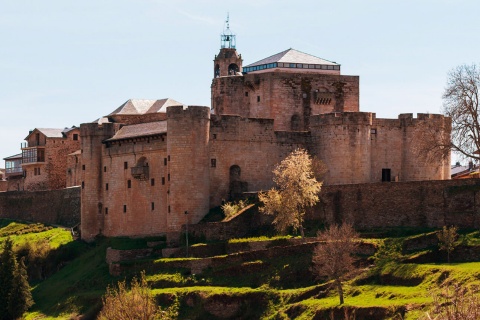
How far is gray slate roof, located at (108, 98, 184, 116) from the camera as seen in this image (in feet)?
296

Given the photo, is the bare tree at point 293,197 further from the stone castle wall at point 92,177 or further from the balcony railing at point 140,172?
the stone castle wall at point 92,177

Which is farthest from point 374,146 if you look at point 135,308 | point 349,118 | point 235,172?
point 135,308

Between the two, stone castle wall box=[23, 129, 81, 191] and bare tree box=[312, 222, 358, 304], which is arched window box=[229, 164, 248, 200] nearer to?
bare tree box=[312, 222, 358, 304]

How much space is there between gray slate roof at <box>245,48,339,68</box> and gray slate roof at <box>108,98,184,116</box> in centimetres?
849

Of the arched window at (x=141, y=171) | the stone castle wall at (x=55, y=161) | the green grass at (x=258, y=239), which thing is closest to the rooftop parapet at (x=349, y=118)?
the green grass at (x=258, y=239)

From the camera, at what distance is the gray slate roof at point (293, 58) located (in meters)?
92.2

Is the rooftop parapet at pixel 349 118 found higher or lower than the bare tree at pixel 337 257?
higher

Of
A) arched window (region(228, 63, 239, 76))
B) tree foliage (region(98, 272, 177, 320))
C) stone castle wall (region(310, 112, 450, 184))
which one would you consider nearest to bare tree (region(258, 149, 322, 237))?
stone castle wall (region(310, 112, 450, 184))

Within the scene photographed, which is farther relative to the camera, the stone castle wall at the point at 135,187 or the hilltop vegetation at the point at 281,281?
the stone castle wall at the point at 135,187

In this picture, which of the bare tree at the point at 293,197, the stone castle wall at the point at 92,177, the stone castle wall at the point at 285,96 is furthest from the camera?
the stone castle wall at the point at 285,96

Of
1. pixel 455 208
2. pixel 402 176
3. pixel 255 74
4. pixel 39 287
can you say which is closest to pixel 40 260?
pixel 39 287

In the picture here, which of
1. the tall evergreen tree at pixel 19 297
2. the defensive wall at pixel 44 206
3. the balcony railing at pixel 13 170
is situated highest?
the balcony railing at pixel 13 170

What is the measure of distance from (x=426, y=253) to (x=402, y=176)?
19.8 meters

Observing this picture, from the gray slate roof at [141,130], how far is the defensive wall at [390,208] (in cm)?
972
